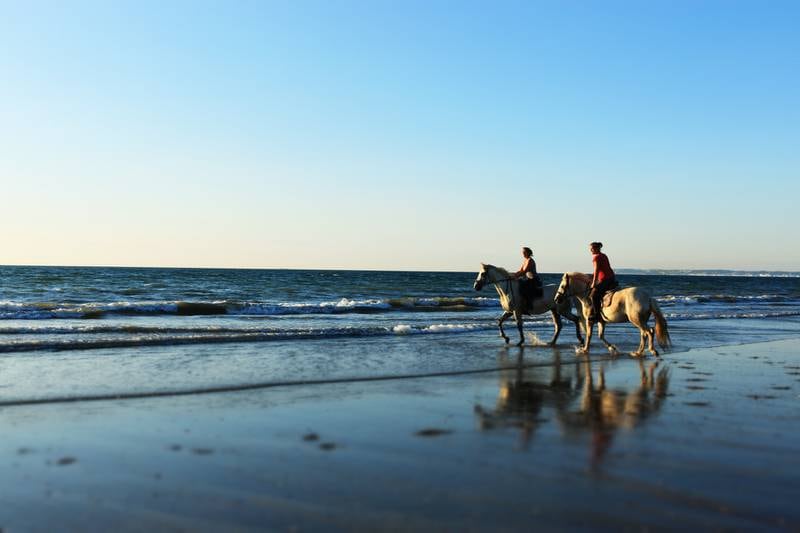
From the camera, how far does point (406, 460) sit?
19.0 feet

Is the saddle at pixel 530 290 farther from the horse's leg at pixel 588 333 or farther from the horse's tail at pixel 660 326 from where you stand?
the horse's tail at pixel 660 326

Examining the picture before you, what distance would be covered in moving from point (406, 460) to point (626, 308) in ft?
33.8

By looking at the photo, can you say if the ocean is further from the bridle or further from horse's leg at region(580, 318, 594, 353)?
the bridle

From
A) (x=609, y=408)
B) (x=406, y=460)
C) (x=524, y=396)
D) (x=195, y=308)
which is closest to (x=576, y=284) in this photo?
(x=524, y=396)

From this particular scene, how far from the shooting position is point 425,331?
20438mm

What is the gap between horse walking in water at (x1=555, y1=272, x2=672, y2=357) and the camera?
14.6 metres

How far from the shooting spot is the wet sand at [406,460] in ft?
14.5

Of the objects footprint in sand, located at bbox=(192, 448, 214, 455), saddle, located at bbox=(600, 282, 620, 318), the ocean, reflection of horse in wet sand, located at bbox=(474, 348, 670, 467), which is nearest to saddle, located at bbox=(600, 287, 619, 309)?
saddle, located at bbox=(600, 282, 620, 318)

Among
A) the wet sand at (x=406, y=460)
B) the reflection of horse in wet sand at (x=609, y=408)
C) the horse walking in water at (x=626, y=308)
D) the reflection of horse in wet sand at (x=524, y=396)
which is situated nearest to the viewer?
the wet sand at (x=406, y=460)

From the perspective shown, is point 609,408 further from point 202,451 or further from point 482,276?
point 482,276

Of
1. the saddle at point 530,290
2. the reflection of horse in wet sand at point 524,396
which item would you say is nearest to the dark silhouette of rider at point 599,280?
the saddle at point 530,290

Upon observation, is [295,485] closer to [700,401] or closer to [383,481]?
[383,481]

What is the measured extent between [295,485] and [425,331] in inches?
610

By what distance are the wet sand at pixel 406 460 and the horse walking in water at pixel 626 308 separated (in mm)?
4753
